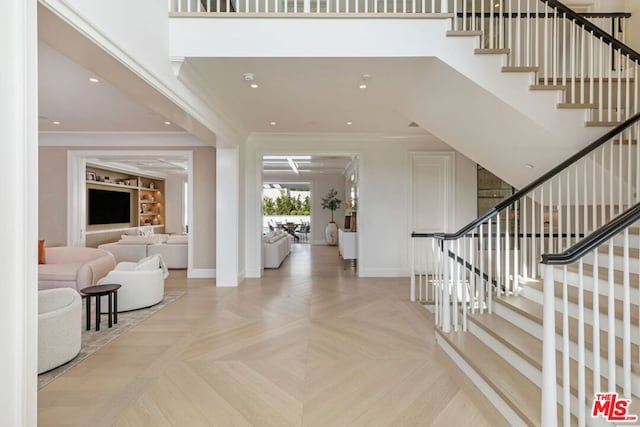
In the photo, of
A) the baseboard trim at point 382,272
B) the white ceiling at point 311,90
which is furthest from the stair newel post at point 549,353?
the baseboard trim at point 382,272

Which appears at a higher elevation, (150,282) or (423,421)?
(150,282)

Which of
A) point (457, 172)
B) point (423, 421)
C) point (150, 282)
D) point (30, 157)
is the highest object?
point (457, 172)

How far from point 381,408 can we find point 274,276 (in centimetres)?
470

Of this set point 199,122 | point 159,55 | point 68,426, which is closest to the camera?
point 68,426

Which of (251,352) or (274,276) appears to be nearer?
(251,352)

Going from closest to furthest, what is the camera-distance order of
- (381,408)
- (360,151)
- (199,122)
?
1. (381,408)
2. (199,122)
3. (360,151)

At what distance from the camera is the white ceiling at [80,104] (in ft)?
11.8

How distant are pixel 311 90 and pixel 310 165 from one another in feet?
21.0

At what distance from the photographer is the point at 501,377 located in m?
2.45

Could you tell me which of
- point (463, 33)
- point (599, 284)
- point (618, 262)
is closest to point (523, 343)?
point (599, 284)

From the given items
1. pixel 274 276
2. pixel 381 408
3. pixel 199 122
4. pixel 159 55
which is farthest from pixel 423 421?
pixel 274 276

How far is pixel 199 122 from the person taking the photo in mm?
4266

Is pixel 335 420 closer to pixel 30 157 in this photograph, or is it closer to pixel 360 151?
pixel 30 157
